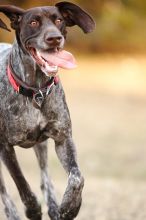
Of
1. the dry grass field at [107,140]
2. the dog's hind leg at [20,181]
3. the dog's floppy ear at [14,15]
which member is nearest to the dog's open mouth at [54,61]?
the dog's floppy ear at [14,15]

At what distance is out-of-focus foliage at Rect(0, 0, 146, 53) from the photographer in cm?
2908

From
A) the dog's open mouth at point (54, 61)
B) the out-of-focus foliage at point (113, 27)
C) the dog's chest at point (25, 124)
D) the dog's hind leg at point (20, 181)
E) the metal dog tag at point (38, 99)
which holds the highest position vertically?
the dog's open mouth at point (54, 61)

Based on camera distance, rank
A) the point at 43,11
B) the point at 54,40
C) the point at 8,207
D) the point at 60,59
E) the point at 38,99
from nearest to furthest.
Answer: the point at 54,40, the point at 60,59, the point at 43,11, the point at 38,99, the point at 8,207

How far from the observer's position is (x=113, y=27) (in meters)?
30.1

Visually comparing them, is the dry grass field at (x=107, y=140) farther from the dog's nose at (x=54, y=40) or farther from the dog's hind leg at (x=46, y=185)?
the dog's nose at (x=54, y=40)

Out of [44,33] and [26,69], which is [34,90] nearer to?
[26,69]

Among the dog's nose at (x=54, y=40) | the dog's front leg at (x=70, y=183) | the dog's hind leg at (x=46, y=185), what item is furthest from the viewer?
the dog's hind leg at (x=46, y=185)

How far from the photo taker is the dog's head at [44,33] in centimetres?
840

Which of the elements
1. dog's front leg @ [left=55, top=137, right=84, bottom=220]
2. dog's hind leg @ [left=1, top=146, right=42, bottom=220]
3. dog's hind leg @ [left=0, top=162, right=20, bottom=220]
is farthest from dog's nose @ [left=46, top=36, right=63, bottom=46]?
dog's hind leg @ [left=0, top=162, right=20, bottom=220]

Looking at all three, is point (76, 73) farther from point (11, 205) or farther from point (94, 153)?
point (11, 205)

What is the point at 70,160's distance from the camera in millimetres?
9070

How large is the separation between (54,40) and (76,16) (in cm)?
73

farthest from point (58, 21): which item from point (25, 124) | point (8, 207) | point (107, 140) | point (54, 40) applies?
point (107, 140)

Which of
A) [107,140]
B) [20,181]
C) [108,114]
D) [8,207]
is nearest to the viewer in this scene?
[20,181]
